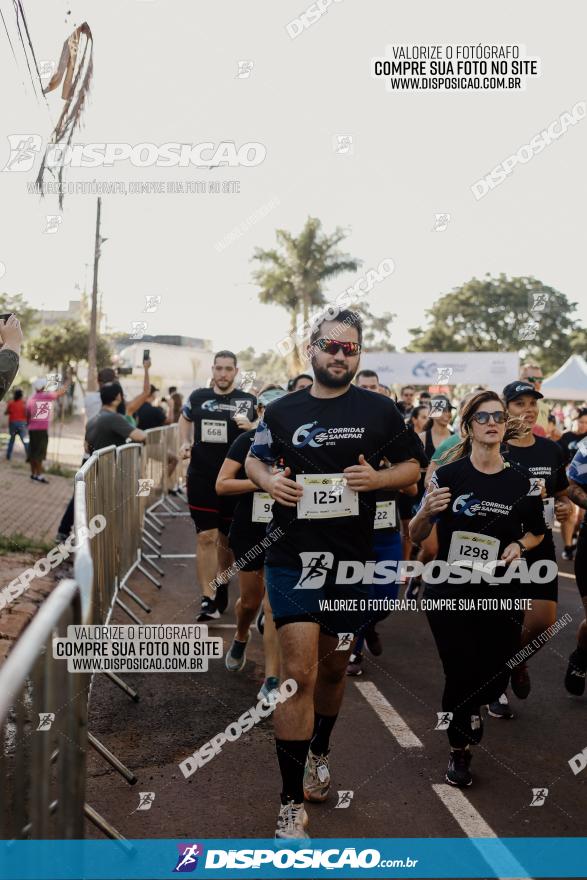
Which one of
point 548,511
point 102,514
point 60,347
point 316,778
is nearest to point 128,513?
point 102,514

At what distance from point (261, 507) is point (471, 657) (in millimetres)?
2163

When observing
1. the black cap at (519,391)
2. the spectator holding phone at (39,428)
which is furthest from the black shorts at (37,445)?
the black cap at (519,391)

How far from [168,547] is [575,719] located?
7443 millimetres

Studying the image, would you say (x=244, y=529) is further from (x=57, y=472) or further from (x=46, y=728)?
(x=57, y=472)

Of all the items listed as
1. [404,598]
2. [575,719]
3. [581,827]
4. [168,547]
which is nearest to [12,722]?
[581,827]

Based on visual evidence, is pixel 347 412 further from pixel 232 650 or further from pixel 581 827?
pixel 232 650

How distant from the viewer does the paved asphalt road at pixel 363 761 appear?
3932 mm

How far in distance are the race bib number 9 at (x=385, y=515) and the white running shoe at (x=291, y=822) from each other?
2.69m

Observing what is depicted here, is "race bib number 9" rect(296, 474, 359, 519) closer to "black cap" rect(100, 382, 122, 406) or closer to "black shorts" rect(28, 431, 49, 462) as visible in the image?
"black cap" rect(100, 382, 122, 406)

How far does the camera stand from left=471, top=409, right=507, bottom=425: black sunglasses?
469 centimetres

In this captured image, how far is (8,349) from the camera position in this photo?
4.07 meters

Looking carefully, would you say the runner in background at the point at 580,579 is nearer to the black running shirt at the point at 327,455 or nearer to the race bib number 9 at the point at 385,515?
the race bib number 9 at the point at 385,515

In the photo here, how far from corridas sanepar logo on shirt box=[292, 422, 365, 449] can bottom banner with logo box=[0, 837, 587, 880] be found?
1714 millimetres

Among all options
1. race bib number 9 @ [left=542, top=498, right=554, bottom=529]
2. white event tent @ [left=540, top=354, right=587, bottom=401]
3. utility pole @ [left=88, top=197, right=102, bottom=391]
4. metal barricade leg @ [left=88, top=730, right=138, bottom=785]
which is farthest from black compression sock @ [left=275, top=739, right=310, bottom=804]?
utility pole @ [left=88, top=197, right=102, bottom=391]
